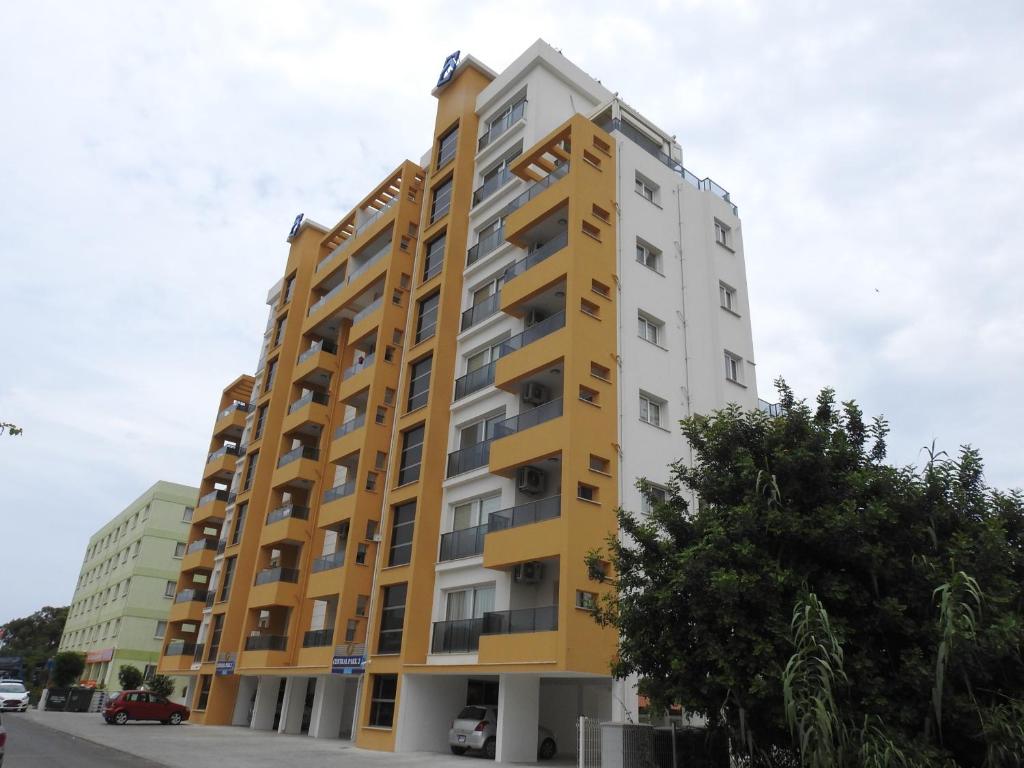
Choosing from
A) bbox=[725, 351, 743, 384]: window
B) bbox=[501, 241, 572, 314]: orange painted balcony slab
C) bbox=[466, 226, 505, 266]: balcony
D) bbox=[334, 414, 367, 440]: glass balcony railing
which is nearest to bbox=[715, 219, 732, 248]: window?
bbox=[725, 351, 743, 384]: window

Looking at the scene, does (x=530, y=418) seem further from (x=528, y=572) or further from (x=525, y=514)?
(x=528, y=572)

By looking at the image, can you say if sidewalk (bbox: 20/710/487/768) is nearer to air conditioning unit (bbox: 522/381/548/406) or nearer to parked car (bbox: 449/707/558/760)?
parked car (bbox: 449/707/558/760)

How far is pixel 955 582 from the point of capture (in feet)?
44.6

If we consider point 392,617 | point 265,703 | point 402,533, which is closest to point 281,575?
point 265,703

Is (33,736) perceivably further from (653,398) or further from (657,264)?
(657,264)

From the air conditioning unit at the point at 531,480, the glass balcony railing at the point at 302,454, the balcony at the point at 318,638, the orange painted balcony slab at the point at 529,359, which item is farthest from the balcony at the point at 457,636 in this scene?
the glass balcony railing at the point at 302,454

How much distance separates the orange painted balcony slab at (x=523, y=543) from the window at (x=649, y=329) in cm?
922

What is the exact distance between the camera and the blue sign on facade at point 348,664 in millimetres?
29203

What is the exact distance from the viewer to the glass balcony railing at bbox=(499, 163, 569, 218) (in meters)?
30.6

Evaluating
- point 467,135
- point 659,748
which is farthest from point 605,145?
point 659,748

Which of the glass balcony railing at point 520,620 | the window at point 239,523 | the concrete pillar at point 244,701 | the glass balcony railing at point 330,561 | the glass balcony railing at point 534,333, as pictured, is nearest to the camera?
the glass balcony railing at point 520,620

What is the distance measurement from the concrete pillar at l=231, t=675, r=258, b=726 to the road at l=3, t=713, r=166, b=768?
1137cm

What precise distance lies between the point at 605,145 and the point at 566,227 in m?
3.87

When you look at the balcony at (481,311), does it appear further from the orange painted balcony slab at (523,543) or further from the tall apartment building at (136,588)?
the tall apartment building at (136,588)
